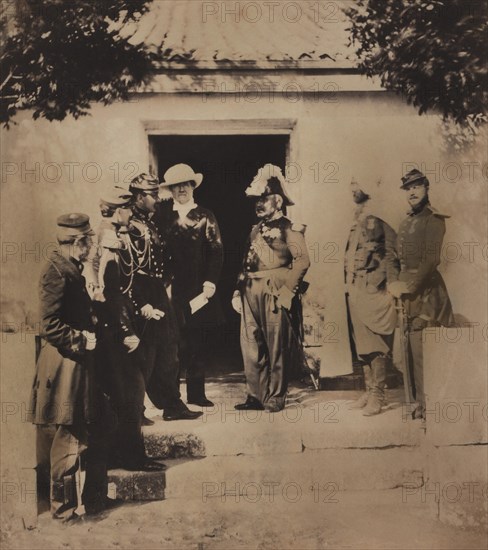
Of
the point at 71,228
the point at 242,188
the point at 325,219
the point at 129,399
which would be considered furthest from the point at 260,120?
the point at 129,399

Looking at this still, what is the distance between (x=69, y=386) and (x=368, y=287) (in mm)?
1832

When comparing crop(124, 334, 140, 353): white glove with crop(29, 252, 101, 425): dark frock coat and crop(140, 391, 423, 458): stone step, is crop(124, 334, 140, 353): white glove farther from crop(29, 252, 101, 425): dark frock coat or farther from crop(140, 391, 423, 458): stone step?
crop(140, 391, 423, 458): stone step

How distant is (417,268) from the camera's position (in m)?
4.44

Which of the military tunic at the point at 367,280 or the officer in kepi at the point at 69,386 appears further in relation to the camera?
the military tunic at the point at 367,280

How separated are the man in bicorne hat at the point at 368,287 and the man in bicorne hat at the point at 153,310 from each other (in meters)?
1.03

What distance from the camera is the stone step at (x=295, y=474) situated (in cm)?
436

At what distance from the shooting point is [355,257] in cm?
443

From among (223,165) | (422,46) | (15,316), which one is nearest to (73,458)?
(15,316)

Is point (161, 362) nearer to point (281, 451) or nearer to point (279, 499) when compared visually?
point (281, 451)

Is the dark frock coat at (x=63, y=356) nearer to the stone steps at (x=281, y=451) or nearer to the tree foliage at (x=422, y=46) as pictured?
the stone steps at (x=281, y=451)

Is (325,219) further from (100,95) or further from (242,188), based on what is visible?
(100,95)

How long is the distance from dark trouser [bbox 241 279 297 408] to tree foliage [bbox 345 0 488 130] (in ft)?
4.79

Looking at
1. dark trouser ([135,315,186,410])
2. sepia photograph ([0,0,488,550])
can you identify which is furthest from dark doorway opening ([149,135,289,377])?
dark trouser ([135,315,186,410])

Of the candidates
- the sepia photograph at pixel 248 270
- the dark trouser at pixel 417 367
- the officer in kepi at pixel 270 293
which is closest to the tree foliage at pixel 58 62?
the sepia photograph at pixel 248 270
